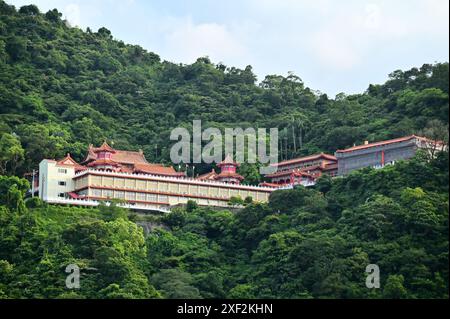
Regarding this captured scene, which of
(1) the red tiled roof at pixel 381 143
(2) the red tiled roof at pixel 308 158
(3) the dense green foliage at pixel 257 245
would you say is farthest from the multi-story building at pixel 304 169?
(3) the dense green foliage at pixel 257 245

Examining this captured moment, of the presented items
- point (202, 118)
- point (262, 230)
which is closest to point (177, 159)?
point (202, 118)

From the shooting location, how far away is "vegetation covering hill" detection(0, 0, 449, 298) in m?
60.7

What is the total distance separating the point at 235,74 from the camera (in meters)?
104

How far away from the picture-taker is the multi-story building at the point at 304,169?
258 ft

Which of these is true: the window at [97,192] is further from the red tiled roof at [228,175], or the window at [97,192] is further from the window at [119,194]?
the red tiled roof at [228,175]

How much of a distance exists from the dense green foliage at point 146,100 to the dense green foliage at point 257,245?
9.21 m

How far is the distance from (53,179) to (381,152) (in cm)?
1961

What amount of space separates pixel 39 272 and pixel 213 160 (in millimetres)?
23439

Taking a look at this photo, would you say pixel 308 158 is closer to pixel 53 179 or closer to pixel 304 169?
pixel 304 169

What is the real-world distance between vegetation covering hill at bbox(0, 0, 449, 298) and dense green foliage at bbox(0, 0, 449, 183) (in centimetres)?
16

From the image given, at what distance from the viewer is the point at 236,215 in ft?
232

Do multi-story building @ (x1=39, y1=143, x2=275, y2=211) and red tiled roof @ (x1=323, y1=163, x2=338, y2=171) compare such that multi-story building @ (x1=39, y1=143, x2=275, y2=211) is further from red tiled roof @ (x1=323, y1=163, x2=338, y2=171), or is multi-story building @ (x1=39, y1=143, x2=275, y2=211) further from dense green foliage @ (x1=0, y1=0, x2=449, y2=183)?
red tiled roof @ (x1=323, y1=163, x2=338, y2=171)

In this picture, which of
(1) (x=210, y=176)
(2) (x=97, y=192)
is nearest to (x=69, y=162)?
(2) (x=97, y=192)
